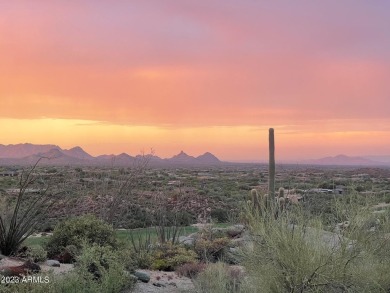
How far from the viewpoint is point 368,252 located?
9.16 meters

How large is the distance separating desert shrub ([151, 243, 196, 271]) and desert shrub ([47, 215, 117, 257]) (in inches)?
58.9

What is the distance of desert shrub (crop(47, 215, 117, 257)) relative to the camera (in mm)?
12875

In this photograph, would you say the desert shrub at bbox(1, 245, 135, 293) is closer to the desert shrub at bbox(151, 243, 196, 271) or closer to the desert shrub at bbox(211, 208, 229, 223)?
the desert shrub at bbox(151, 243, 196, 271)

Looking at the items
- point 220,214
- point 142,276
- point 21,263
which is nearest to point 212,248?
point 142,276

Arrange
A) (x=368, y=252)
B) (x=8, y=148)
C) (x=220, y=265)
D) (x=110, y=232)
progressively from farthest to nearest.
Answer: (x=8, y=148)
(x=110, y=232)
(x=220, y=265)
(x=368, y=252)

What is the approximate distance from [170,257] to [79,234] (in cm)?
293

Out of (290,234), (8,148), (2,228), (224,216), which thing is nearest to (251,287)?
(290,234)

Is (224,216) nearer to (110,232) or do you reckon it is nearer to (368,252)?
(110,232)

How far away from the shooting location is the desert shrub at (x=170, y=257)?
46.0 feet

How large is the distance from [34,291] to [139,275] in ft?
13.0

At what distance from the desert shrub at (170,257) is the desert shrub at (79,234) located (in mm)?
1497

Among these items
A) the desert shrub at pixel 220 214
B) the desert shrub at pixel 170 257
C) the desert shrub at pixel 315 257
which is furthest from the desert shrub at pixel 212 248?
the desert shrub at pixel 220 214

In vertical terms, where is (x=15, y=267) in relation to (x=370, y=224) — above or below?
below

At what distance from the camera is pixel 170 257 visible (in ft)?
48.4
